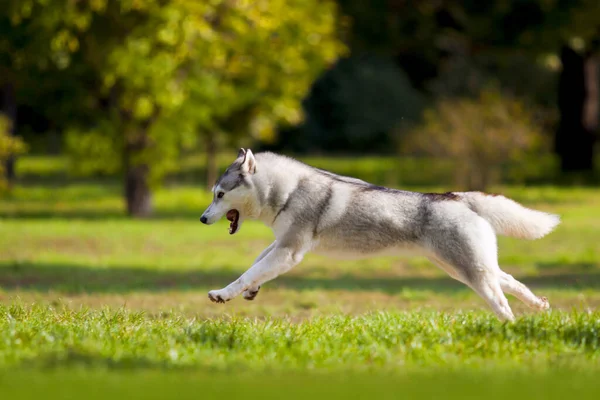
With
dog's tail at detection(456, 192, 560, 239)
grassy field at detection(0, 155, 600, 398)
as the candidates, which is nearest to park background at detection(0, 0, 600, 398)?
grassy field at detection(0, 155, 600, 398)

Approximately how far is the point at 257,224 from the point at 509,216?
62.3 ft

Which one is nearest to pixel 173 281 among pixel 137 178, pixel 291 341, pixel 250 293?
pixel 250 293

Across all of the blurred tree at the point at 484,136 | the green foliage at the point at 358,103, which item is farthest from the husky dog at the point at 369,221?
the green foliage at the point at 358,103

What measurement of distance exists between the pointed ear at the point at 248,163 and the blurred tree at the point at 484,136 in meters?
22.1

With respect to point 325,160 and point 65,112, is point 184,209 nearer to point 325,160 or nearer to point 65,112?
point 65,112

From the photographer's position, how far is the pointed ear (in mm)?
8625

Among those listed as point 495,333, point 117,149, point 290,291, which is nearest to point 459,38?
point 117,149

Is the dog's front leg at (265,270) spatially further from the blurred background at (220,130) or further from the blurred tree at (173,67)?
the blurred tree at (173,67)

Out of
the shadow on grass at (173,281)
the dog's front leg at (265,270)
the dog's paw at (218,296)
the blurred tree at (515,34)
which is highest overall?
the blurred tree at (515,34)

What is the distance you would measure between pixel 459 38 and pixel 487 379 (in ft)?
99.6

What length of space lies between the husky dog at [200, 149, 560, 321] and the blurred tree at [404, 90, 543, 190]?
21651 mm

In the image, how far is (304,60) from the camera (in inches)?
1101

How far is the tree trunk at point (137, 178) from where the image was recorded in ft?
→ 88.2

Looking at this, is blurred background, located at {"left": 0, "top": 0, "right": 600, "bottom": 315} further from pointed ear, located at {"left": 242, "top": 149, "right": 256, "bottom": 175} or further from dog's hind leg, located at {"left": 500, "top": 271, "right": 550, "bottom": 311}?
dog's hind leg, located at {"left": 500, "top": 271, "right": 550, "bottom": 311}
